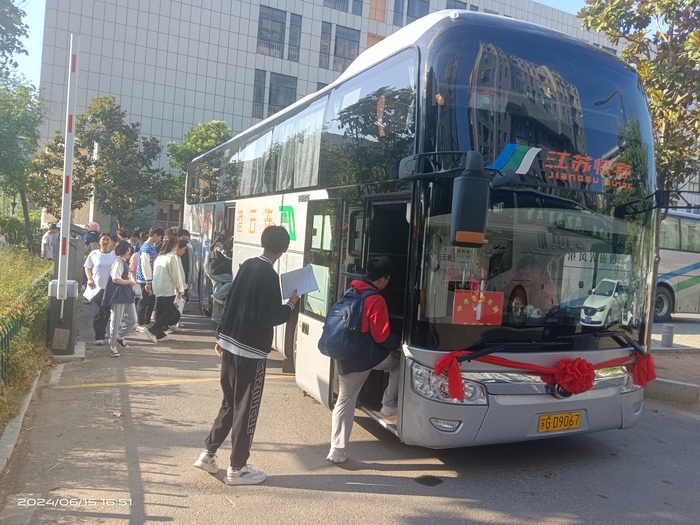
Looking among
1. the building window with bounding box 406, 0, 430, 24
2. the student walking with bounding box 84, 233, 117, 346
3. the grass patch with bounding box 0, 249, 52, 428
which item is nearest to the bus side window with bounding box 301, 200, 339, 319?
the grass patch with bounding box 0, 249, 52, 428

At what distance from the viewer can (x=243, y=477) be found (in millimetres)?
4707

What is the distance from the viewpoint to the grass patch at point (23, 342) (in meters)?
6.17

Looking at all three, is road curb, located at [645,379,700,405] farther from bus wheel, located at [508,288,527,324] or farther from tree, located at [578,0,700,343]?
bus wheel, located at [508,288,527,324]

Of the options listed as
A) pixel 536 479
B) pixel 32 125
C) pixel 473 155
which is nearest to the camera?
pixel 473 155

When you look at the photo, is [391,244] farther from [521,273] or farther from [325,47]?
[325,47]

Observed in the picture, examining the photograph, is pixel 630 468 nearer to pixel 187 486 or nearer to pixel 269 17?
pixel 187 486

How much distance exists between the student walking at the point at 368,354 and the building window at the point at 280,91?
37.5 metres

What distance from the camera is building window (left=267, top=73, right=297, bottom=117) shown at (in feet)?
134

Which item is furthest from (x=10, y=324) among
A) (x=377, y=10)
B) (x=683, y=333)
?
(x=377, y=10)

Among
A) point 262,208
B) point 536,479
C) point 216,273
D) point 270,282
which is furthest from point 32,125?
point 536,479

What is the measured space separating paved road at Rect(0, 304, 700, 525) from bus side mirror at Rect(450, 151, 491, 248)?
6.66 feet

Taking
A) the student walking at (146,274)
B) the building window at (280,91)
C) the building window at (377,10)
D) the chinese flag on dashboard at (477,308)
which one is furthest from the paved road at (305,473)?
the building window at (377,10)

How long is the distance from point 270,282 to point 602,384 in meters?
3.12

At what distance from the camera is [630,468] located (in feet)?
18.3
